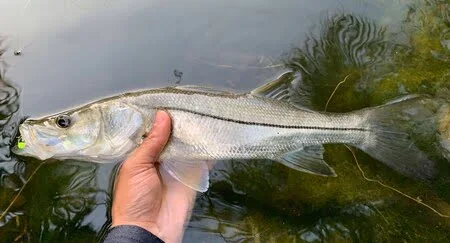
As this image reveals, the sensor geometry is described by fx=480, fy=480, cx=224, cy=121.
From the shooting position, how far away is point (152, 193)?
Answer: 269cm

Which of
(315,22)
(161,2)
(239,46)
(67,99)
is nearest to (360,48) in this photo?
(315,22)

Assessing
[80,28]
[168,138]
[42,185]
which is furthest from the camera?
[80,28]

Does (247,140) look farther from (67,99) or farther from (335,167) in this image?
(67,99)

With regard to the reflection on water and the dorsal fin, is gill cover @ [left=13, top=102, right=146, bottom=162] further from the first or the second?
the dorsal fin

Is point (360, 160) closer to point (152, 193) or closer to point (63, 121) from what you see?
Result: point (152, 193)

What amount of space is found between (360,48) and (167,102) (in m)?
1.41

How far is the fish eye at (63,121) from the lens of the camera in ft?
8.27

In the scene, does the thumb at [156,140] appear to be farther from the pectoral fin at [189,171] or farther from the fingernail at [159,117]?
the pectoral fin at [189,171]

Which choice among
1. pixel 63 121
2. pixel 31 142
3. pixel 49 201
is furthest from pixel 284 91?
pixel 49 201

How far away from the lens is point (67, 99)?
3145mm

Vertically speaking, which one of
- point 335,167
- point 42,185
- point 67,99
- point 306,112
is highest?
point 306,112

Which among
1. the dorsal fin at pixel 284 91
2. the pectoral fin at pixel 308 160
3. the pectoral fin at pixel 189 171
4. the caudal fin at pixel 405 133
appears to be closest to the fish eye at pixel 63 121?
the pectoral fin at pixel 189 171

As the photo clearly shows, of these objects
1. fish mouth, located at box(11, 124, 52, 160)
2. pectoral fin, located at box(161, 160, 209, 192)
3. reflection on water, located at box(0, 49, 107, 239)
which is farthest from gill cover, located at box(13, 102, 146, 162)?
reflection on water, located at box(0, 49, 107, 239)

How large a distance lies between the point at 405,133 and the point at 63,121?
188 centimetres
